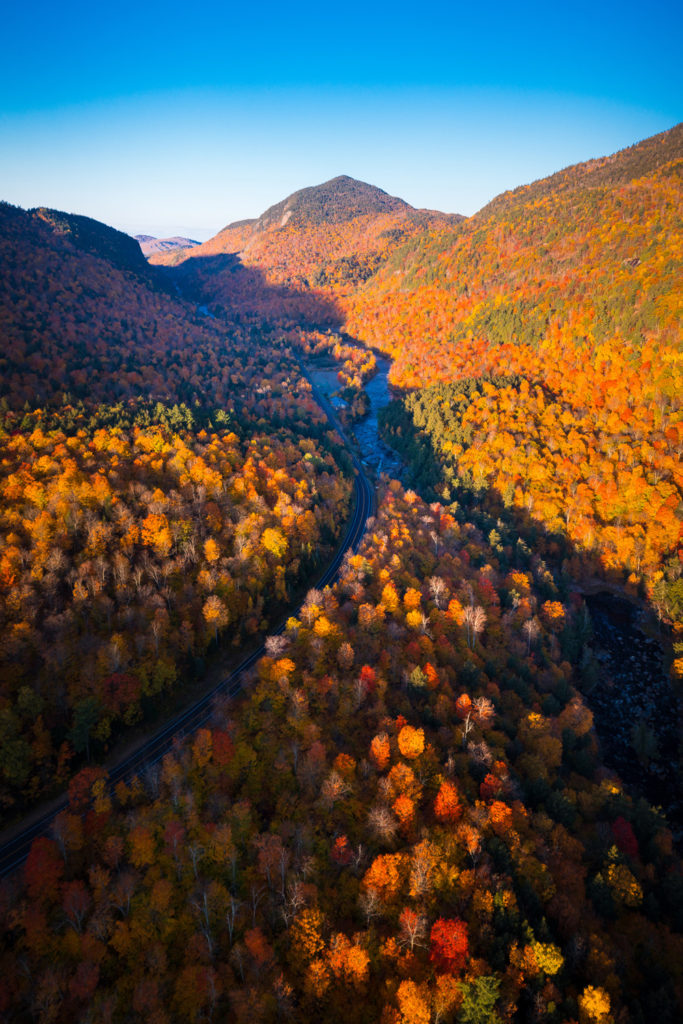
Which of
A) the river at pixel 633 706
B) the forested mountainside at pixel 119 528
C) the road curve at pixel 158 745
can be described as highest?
the forested mountainside at pixel 119 528

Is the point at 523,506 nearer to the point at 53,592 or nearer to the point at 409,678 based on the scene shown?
the point at 409,678

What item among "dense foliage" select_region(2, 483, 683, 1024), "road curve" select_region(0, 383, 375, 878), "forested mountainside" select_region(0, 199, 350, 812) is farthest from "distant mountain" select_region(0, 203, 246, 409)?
"dense foliage" select_region(2, 483, 683, 1024)

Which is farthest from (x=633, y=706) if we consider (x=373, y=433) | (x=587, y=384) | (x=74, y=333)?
(x=74, y=333)

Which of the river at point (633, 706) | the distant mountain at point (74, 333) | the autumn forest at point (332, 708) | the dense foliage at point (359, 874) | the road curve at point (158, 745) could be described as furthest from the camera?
the distant mountain at point (74, 333)

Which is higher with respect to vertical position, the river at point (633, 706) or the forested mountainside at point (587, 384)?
the forested mountainside at point (587, 384)

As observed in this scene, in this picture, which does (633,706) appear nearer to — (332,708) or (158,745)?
(332,708)

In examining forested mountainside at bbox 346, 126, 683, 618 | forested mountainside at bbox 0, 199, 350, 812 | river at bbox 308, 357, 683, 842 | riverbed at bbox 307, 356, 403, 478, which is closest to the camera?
forested mountainside at bbox 0, 199, 350, 812

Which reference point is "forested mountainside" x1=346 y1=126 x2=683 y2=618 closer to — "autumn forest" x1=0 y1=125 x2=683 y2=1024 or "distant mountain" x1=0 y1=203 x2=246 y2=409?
"autumn forest" x1=0 y1=125 x2=683 y2=1024

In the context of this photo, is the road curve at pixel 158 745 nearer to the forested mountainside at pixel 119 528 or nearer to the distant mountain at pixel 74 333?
the forested mountainside at pixel 119 528

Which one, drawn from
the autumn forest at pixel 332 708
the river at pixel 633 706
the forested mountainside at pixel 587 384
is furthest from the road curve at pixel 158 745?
the forested mountainside at pixel 587 384
